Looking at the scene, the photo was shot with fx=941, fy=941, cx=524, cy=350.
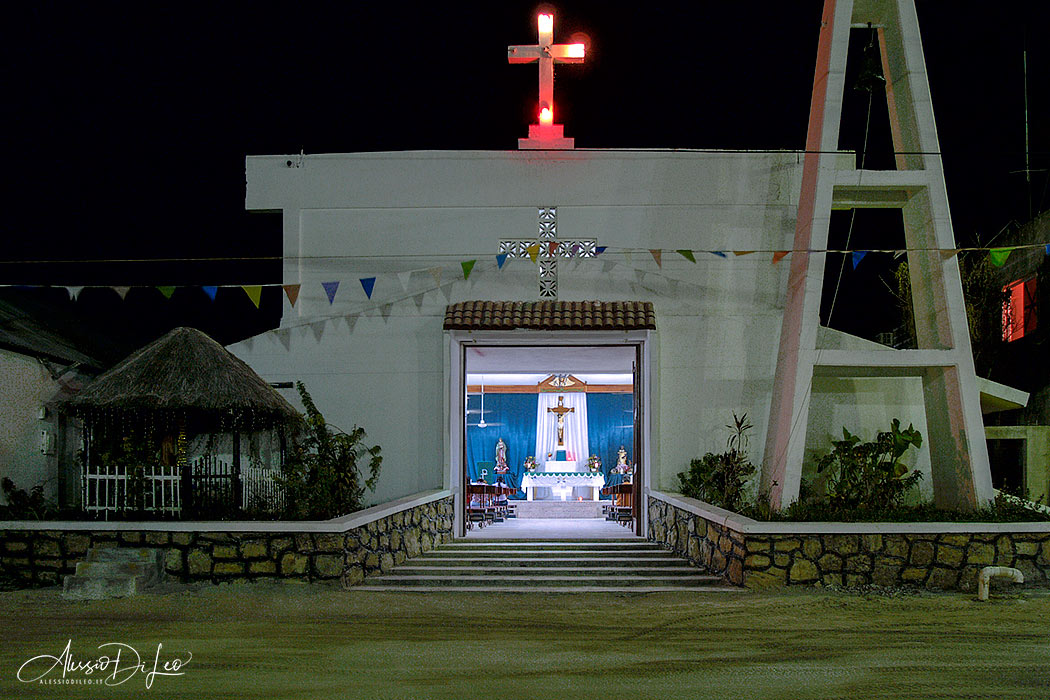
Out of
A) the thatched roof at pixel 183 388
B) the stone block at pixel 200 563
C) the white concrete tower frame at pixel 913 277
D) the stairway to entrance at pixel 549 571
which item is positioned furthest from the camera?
the white concrete tower frame at pixel 913 277

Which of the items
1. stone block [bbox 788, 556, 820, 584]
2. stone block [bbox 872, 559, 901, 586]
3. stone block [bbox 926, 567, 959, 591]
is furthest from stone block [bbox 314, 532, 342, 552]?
stone block [bbox 926, 567, 959, 591]

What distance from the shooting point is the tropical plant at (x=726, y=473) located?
39.7ft

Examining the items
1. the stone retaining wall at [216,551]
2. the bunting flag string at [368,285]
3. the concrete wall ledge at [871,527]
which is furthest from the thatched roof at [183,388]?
the concrete wall ledge at [871,527]

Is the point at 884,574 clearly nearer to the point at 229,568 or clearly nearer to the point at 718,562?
the point at 718,562

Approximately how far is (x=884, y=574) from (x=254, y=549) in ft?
20.8

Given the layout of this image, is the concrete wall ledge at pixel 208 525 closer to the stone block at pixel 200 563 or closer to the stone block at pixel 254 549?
the stone block at pixel 254 549

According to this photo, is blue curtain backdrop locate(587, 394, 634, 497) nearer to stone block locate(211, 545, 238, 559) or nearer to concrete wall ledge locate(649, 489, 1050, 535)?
concrete wall ledge locate(649, 489, 1050, 535)

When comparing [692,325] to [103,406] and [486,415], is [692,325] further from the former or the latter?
[486,415]

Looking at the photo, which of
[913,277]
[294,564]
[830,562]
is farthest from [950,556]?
[294,564]

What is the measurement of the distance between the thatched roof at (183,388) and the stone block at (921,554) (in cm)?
722

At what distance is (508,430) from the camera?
82.6 ft

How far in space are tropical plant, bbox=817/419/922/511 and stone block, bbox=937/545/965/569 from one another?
1.16 metres

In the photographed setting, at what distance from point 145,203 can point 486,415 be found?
10548 mm

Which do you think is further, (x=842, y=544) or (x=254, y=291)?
(x=254, y=291)
